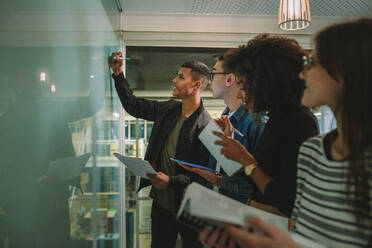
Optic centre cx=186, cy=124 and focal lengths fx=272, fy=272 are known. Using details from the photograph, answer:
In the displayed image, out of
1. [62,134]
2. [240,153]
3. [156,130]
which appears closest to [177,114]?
[156,130]

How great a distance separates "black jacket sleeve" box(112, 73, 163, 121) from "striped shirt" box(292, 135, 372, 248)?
1.37m

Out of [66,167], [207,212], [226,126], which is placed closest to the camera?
[207,212]

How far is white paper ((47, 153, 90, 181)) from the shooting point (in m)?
0.75

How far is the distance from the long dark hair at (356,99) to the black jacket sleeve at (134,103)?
4.70ft

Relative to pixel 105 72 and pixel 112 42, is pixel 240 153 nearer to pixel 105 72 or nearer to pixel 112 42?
pixel 105 72

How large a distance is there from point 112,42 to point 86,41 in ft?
2.49

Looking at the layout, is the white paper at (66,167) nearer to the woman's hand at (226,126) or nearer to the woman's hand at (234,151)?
the woman's hand at (234,151)

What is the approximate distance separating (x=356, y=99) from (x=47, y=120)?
78 cm

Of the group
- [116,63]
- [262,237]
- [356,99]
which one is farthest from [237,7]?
[262,237]

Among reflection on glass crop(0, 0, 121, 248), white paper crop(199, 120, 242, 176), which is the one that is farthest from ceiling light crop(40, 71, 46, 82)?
white paper crop(199, 120, 242, 176)

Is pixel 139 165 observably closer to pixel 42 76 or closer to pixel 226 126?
pixel 226 126

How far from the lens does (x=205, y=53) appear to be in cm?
258

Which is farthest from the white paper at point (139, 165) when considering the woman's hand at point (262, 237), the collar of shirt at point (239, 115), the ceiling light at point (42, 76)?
the woman's hand at point (262, 237)

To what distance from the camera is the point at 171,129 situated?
1856 millimetres
